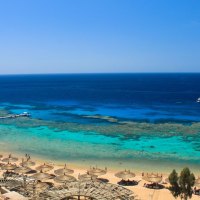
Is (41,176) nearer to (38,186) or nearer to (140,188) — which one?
(38,186)

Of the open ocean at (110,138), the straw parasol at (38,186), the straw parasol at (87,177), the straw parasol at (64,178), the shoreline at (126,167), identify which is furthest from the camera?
the open ocean at (110,138)

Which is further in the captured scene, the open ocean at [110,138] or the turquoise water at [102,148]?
the open ocean at [110,138]

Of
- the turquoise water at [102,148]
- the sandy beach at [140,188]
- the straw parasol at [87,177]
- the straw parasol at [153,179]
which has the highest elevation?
the straw parasol at [153,179]

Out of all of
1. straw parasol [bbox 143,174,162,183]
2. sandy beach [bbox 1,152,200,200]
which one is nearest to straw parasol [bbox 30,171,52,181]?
sandy beach [bbox 1,152,200,200]

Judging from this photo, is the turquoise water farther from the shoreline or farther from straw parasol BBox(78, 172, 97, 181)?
straw parasol BBox(78, 172, 97, 181)

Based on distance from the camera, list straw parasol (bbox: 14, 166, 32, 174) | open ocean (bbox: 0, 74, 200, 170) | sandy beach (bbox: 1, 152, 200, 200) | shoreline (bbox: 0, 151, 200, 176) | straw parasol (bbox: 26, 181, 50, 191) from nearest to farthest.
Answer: straw parasol (bbox: 26, 181, 50, 191), sandy beach (bbox: 1, 152, 200, 200), straw parasol (bbox: 14, 166, 32, 174), shoreline (bbox: 0, 151, 200, 176), open ocean (bbox: 0, 74, 200, 170)

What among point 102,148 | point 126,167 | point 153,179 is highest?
point 153,179

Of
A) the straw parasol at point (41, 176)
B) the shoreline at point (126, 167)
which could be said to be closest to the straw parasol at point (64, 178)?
the straw parasol at point (41, 176)

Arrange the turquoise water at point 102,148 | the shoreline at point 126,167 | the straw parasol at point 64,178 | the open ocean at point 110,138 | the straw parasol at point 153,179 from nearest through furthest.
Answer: the straw parasol at point 64,178
the straw parasol at point 153,179
the shoreline at point 126,167
the turquoise water at point 102,148
the open ocean at point 110,138

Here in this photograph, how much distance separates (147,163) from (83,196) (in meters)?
16.3

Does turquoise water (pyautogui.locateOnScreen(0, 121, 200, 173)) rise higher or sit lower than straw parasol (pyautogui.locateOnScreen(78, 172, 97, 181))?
lower

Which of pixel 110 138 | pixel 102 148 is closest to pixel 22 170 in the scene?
pixel 102 148

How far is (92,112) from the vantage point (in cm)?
9162

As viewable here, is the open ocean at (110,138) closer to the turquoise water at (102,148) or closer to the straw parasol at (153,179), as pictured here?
the turquoise water at (102,148)
